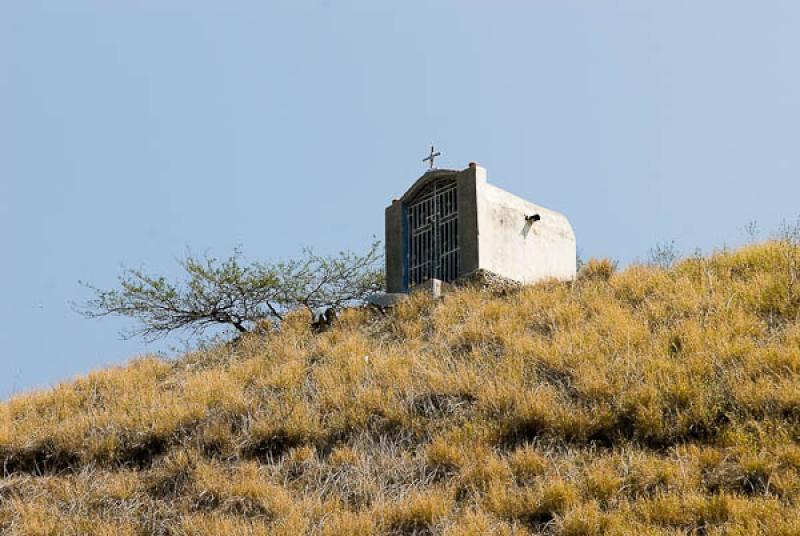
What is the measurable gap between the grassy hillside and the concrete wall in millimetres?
2579

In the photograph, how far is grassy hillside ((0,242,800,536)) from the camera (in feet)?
29.1

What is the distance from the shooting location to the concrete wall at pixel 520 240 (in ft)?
56.3

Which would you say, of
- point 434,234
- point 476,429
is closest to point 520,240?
point 434,234

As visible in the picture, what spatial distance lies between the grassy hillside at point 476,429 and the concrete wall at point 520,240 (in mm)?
2579

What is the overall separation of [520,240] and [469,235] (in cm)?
124

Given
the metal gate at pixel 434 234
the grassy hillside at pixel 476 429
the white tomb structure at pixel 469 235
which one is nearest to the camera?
the grassy hillside at pixel 476 429

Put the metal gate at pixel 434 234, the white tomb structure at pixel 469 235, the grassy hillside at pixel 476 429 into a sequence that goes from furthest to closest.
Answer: the metal gate at pixel 434 234
the white tomb structure at pixel 469 235
the grassy hillside at pixel 476 429

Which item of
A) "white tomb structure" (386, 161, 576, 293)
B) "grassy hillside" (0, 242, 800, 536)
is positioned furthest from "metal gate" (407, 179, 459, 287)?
"grassy hillside" (0, 242, 800, 536)

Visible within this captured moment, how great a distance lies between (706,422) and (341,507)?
355cm

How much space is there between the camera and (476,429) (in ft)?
34.5

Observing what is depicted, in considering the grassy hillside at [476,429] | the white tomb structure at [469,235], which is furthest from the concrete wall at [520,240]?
the grassy hillside at [476,429]

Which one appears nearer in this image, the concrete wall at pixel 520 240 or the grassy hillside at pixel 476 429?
the grassy hillside at pixel 476 429

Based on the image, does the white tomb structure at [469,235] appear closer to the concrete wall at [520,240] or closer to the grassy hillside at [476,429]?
the concrete wall at [520,240]

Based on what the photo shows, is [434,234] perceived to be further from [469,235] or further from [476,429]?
[476,429]
